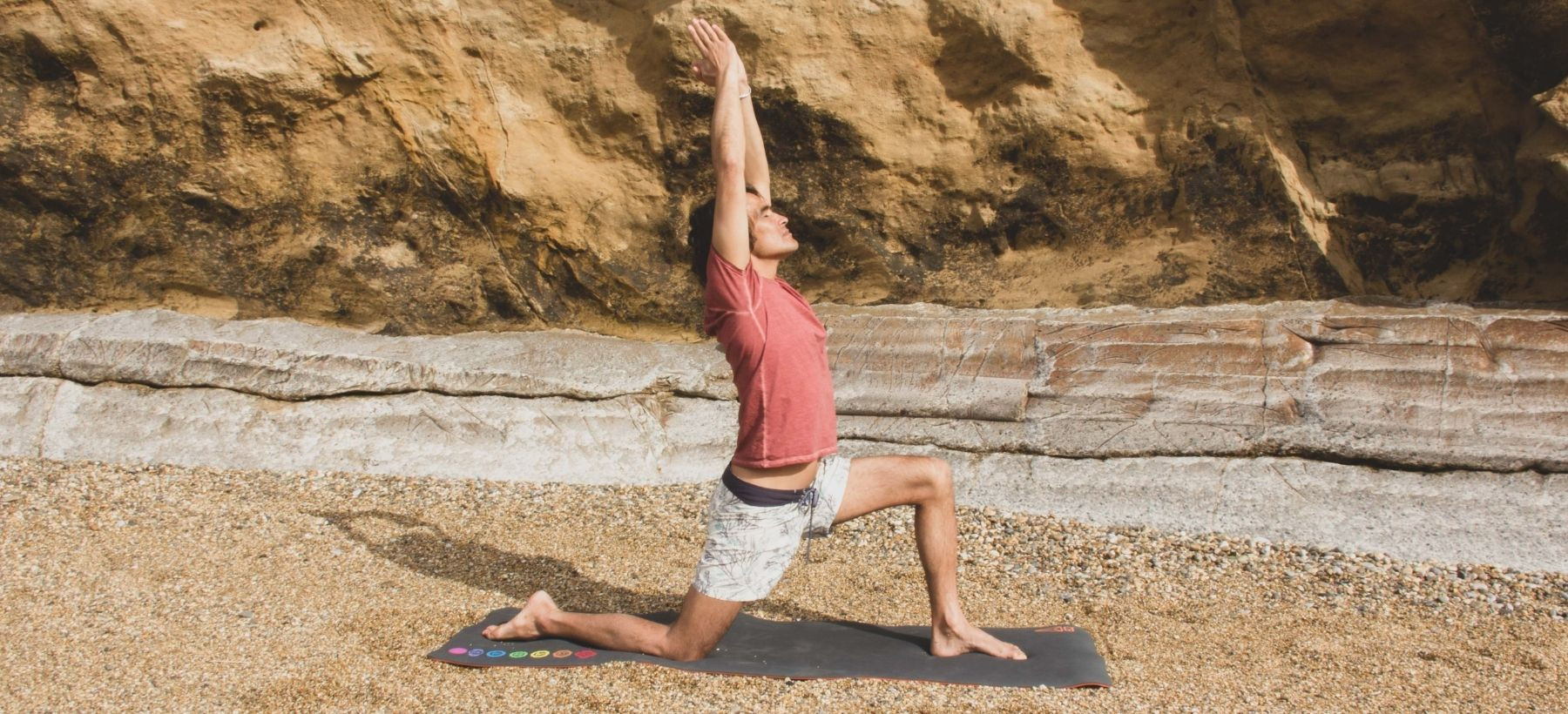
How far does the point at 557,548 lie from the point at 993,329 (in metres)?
2.20

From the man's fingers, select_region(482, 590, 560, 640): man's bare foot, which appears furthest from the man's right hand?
select_region(482, 590, 560, 640): man's bare foot

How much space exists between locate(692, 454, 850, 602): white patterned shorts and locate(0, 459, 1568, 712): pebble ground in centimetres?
24

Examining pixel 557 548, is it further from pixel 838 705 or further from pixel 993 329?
pixel 993 329

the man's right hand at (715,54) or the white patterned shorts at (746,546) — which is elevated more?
the man's right hand at (715,54)

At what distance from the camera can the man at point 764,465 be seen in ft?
10.00

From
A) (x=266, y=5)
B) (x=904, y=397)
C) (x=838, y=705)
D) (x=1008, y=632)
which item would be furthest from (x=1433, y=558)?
(x=266, y=5)

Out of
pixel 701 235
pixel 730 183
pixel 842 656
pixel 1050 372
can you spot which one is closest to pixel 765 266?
pixel 730 183

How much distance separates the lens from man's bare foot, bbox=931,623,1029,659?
10.6ft

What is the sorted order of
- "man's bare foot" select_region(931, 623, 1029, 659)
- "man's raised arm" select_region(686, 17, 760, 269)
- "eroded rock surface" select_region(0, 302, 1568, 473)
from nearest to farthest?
"man's raised arm" select_region(686, 17, 760, 269) < "man's bare foot" select_region(931, 623, 1029, 659) < "eroded rock surface" select_region(0, 302, 1568, 473)

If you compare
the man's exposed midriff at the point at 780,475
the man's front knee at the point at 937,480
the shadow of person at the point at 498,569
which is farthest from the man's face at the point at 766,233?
the shadow of person at the point at 498,569

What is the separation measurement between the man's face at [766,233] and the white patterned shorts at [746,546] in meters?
0.62

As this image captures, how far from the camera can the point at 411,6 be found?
566cm

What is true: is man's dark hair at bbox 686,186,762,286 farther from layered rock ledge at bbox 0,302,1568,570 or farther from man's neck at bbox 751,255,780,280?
layered rock ledge at bbox 0,302,1568,570

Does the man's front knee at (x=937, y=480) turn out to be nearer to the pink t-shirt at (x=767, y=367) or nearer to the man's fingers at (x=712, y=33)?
the pink t-shirt at (x=767, y=367)
